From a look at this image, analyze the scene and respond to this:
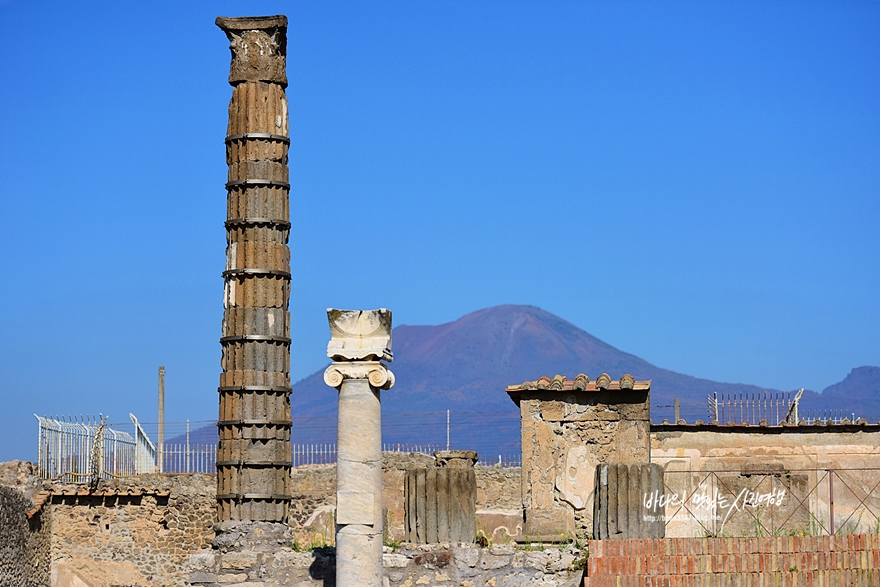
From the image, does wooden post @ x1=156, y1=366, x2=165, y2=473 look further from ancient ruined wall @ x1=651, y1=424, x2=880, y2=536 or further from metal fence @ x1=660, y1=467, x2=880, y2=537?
metal fence @ x1=660, y1=467, x2=880, y2=537

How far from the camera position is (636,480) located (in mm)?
14781

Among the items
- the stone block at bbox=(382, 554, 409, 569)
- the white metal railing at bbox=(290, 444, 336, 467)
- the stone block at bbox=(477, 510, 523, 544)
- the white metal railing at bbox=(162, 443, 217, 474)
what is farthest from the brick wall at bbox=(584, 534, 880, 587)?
the white metal railing at bbox=(162, 443, 217, 474)

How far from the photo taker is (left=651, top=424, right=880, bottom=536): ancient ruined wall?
19.8m

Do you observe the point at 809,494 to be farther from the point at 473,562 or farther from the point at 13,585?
the point at 13,585

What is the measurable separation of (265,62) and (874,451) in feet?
35.5

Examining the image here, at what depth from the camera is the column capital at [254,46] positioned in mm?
17984

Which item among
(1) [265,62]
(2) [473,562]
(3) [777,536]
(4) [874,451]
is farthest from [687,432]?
(1) [265,62]

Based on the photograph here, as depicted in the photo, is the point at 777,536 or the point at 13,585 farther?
the point at 13,585

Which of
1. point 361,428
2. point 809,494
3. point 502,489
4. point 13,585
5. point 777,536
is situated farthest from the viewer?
point 502,489

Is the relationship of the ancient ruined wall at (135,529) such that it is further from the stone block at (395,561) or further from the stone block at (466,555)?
the stone block at (466,555)

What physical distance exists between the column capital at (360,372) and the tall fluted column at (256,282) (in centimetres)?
365

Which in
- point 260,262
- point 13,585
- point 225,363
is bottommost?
point 13,585

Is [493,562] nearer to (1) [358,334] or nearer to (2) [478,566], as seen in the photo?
(2) [478,566]

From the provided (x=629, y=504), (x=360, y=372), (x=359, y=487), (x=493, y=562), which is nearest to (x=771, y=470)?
(x=629, y=504)
